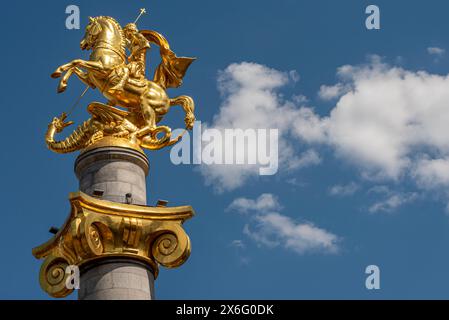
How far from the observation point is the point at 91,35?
31.6 metres

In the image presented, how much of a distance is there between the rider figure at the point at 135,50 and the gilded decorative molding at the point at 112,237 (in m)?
5.80

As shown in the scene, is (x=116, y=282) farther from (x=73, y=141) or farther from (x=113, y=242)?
(x=73, y=141)

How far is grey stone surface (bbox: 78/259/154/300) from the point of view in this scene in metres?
25.4

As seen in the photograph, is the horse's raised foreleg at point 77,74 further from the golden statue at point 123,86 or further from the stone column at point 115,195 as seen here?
the stone column at point 115,195

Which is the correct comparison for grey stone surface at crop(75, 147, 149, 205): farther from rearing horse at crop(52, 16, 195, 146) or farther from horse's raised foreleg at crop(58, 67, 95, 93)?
horse's raised foreleg at crop(58, 67, 95, 93)

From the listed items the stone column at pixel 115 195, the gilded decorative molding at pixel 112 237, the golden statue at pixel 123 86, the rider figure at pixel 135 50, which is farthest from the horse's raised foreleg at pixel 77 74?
the gilded decorative molding at pixel 112 237

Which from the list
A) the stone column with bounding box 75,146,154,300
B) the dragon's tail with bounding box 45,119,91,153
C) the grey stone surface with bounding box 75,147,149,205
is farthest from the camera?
the dragon's tail with bounding box 45,119,91,153

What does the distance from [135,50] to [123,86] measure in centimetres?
188

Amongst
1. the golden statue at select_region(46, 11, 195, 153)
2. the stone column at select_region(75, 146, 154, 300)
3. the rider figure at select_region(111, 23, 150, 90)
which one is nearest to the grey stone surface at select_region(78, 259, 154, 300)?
the stone column at select_region(75, 146, 154, 300)

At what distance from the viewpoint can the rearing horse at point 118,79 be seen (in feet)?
99.6

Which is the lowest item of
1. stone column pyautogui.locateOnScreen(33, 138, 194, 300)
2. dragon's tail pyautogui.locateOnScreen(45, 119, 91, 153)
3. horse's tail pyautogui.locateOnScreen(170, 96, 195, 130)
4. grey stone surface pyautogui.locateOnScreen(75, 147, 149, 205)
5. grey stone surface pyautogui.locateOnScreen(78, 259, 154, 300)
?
grey stone surface pyautogui.locateOnScreen(78, 259, 154, 300)

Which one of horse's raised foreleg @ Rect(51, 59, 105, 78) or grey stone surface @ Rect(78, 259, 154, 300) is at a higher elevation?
horse's raised foreleg @ Rect(51, 59, 105, 78)
